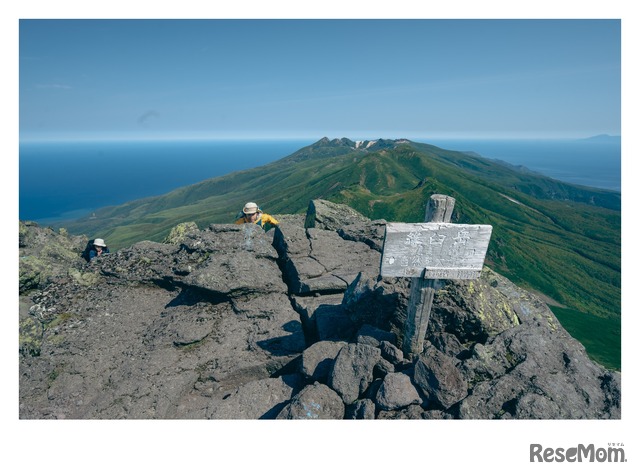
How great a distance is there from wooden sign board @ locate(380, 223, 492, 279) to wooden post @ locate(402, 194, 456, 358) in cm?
31

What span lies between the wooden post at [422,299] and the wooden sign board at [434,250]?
0.31 m

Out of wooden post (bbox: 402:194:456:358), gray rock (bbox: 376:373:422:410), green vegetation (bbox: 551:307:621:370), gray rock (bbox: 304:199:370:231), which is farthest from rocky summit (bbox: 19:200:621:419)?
green vegetation (bbox: 551:307:621:370)

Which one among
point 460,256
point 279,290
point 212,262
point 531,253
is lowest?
point 531,253

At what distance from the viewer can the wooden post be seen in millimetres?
9031

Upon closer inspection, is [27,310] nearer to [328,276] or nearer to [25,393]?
[25,393]

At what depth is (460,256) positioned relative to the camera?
9.25 meters

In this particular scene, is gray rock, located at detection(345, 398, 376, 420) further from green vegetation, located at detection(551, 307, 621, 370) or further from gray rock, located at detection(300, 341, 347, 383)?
green vegetation, located at detection(551, 307, 621, 370)

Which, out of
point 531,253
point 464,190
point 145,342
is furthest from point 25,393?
point 464,190

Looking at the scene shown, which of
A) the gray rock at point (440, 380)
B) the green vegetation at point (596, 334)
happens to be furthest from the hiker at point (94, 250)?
the green vegetation at point (596, 334)

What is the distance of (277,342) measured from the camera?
12.8 metres

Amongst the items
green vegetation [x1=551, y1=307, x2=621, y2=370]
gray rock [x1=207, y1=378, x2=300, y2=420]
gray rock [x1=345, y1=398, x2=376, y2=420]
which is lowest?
green vegetation [x1=551, y1=307, x2=621, y2=370]

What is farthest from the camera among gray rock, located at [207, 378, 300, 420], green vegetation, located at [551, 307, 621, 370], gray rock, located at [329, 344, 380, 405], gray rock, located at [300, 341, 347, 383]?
green vegetation, located at [551, 307, 621, 370]

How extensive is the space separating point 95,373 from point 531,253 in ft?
446

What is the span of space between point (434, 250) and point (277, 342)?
23.2 feet
